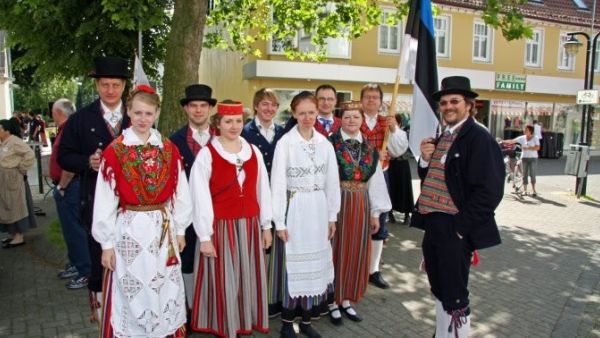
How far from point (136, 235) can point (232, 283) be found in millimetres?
872

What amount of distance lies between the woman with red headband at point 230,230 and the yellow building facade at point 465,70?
43.6ft

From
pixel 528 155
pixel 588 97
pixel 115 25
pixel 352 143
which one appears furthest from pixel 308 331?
pixel 588 97

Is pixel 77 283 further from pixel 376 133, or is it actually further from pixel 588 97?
pixel 588 97

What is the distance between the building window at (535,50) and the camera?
22625 mm

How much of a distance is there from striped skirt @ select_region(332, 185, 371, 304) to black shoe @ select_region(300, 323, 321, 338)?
47cm

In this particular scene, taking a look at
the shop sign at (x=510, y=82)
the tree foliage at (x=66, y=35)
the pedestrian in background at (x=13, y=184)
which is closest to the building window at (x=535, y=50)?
the shop sign at (x=510, y=82)

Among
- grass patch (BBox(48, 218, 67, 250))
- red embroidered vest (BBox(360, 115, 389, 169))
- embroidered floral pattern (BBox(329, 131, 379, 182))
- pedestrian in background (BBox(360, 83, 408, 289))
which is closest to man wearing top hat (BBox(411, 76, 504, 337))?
embroidered floral pattern (BBox(329, 131, 379, 182))

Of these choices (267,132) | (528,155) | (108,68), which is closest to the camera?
(108,68)

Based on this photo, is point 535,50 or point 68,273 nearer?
point 68,273

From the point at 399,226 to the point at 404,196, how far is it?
1.76 feet

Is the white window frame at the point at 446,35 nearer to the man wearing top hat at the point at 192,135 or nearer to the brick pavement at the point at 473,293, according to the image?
the brick pavement at the point at 473,293

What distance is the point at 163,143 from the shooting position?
3.33 meters

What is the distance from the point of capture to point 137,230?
3.13 m

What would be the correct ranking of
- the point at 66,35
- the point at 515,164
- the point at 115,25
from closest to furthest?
the point at 115,25 → the point at 66,35 → the point at 515,164
